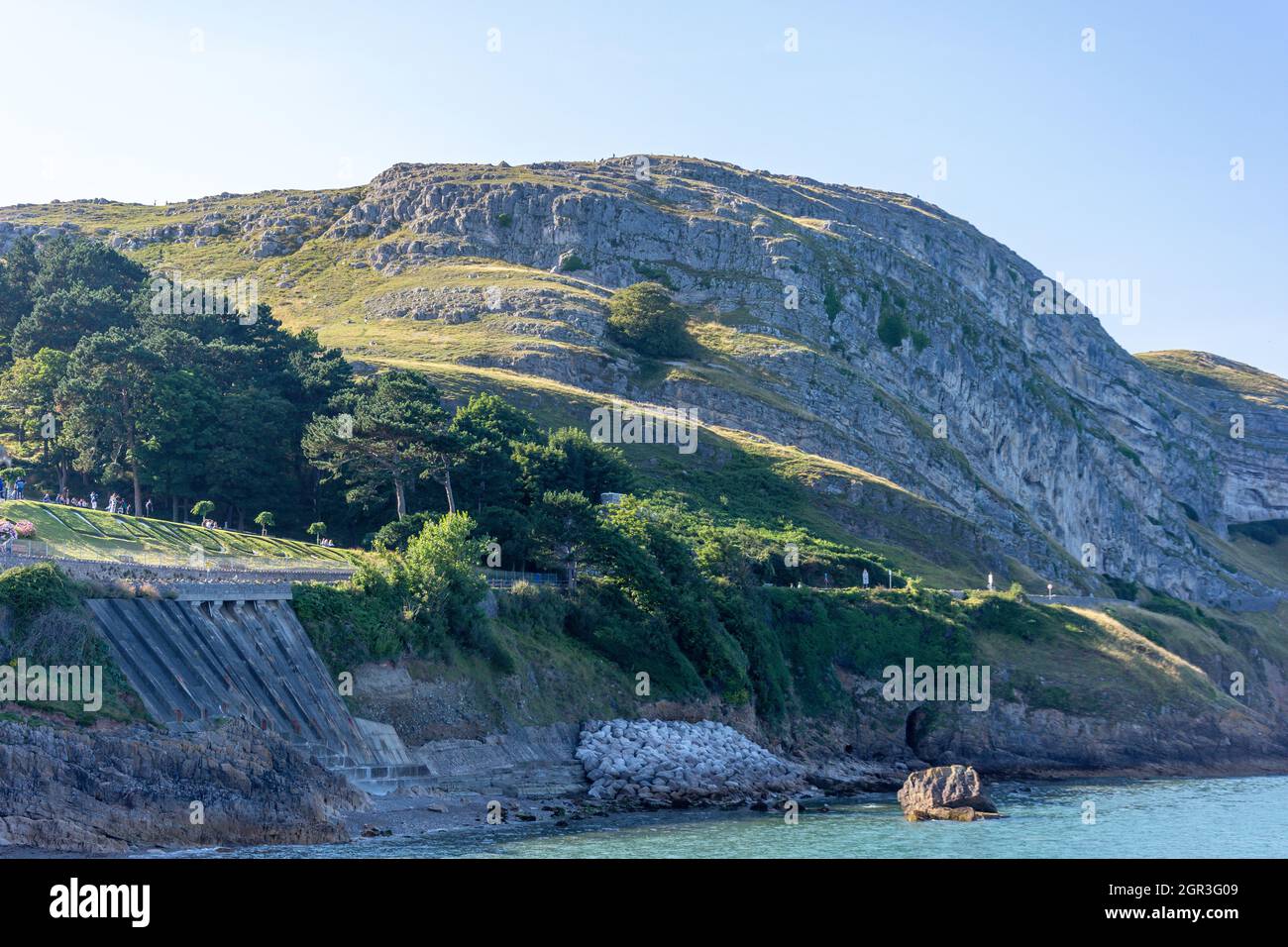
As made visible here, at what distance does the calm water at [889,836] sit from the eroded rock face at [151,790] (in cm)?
170

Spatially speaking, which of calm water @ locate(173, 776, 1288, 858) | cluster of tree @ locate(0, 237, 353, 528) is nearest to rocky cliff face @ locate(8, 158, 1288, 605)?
cluster of tree @ locate(0, 237, 353, 528)

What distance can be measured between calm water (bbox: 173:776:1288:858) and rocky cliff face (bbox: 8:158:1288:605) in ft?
213

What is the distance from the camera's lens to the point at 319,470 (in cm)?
8006

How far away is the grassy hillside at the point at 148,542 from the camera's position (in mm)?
55719

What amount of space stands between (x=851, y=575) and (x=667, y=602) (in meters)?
25.0

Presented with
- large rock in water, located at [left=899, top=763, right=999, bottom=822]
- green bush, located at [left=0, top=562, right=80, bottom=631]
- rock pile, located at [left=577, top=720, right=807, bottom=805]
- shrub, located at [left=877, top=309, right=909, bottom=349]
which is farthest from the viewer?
shrub, located at [left=877, top=309, right=909, bottom=349]

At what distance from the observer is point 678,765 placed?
59125mm

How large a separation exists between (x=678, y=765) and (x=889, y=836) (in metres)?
12.8

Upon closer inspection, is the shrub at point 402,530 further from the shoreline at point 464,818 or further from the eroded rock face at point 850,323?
the eroded rock face at point 850,323

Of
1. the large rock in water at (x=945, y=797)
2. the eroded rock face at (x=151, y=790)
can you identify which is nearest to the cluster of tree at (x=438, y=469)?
the large rock in water at (x=945, y=797)

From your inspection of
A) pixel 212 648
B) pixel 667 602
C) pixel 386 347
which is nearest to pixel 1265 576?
pixel 386 347

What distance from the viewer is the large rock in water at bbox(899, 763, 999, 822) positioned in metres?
53.7

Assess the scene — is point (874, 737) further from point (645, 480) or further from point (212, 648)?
point (212, 648)

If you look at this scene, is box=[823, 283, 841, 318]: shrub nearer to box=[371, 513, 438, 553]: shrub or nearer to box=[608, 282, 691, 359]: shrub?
box=[608, 282, 691, 359]: shrub
